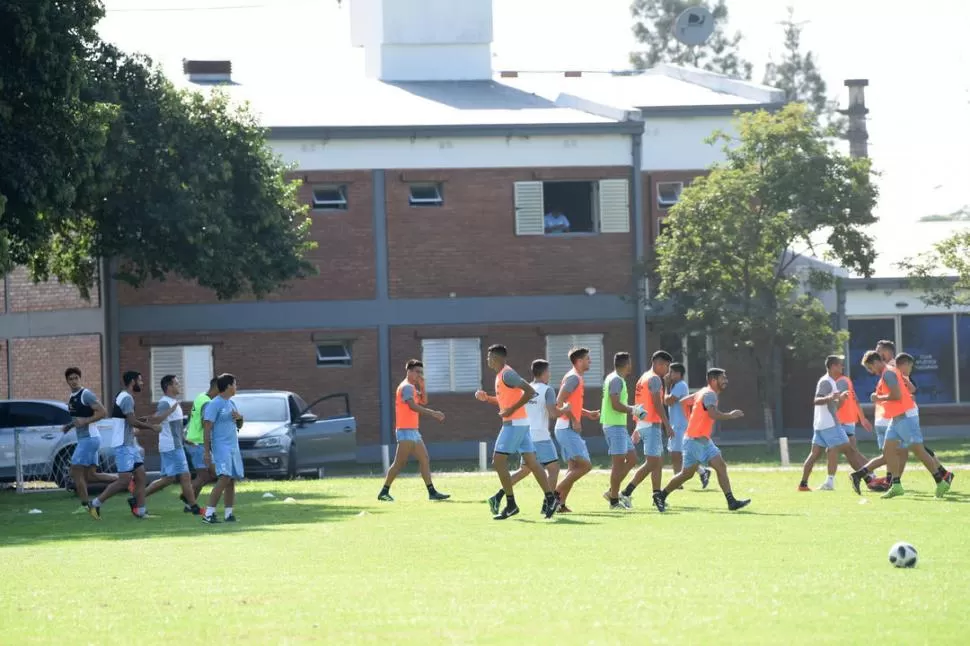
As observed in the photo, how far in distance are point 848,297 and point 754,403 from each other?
3.54 metres

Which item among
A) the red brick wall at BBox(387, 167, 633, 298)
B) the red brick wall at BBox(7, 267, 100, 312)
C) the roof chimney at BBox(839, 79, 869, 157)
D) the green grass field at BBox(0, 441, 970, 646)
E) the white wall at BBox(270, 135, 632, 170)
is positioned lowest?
the green grass field at BBox(0, 441, 970, 646)

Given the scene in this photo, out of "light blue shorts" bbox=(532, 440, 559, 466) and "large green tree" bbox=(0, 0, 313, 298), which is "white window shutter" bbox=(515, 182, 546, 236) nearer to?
"large green tree" bbox=(0, 0, 313, 298)

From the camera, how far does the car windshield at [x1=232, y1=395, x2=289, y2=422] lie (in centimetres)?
3241

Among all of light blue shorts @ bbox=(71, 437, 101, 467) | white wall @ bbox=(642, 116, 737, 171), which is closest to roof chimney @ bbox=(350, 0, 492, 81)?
white wall @ bbox=(642, 116, 737, 171)

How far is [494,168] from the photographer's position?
137ft

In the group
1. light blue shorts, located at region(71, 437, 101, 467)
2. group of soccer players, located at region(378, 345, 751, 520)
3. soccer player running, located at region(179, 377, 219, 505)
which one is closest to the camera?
group of soccer players, located at region(378, 345, 751, 520)

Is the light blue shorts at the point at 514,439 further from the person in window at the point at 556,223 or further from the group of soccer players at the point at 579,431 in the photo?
the person in window at the point at 556,223

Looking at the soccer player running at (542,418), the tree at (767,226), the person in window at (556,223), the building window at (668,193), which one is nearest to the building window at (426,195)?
the person in window at (556,223)

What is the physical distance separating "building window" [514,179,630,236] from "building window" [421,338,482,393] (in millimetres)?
3051

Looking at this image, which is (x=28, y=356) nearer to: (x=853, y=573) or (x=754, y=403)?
(x=754, y=403)

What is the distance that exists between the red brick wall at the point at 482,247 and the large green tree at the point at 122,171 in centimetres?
527

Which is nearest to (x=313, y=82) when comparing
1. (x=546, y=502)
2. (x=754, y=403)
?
(x=754, y=403)

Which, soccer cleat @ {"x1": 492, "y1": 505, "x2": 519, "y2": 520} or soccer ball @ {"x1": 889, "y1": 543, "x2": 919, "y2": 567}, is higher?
soccer ball @ {"x1": 889, "y1": 543, "x2": 919, "y2": 567}

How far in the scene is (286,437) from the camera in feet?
104
